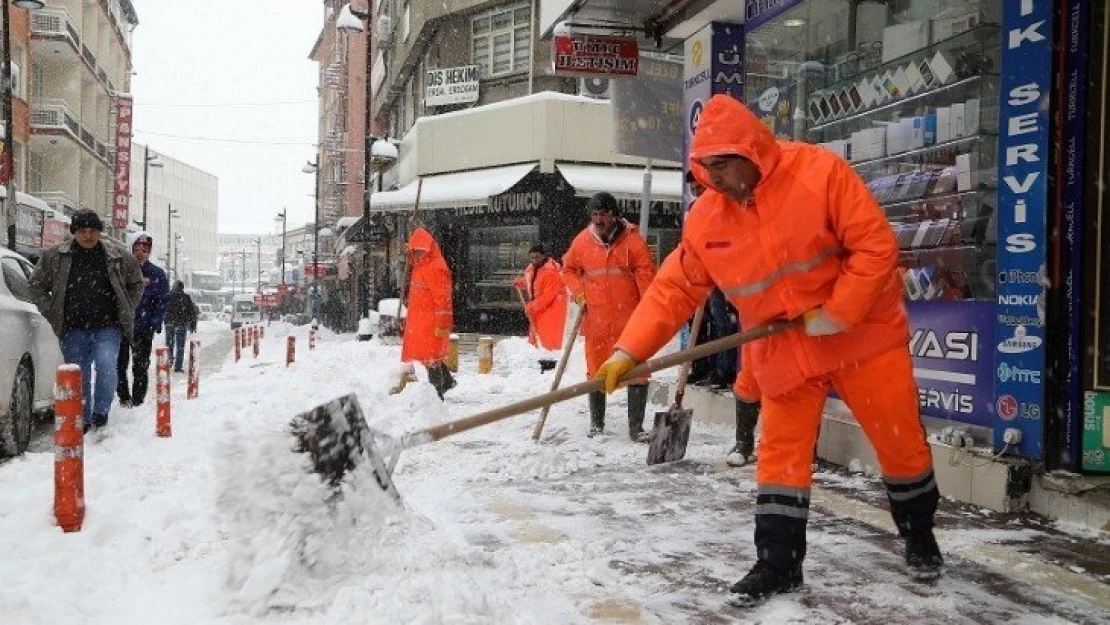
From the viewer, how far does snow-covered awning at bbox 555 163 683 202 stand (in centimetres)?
2033

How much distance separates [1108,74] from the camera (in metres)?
4.28

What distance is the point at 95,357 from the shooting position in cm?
752

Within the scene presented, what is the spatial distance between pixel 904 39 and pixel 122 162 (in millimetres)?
44926

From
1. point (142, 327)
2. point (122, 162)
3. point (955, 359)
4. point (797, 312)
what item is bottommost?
point (142, 327)

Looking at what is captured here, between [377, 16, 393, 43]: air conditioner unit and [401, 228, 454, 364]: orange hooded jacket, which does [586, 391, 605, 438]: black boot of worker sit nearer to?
[401, 228, 454, 364]: orange hooded jacket

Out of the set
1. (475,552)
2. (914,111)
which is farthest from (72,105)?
(475,552)

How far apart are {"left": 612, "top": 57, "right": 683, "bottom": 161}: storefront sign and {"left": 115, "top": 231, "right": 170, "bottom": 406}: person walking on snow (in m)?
5.05

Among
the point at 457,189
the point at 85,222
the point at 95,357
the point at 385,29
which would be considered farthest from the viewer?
the point at 385,29

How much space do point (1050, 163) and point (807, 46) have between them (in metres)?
3.30

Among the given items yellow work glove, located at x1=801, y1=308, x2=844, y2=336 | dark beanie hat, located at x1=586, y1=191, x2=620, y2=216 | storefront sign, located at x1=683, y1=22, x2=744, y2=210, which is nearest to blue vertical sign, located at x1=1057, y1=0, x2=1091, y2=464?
yellow work glove, located at x1=801, y1=308, x2=844, y2=336

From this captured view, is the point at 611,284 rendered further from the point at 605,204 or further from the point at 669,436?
the point at 669,436

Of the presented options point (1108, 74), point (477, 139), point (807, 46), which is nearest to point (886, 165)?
point (807, 46)

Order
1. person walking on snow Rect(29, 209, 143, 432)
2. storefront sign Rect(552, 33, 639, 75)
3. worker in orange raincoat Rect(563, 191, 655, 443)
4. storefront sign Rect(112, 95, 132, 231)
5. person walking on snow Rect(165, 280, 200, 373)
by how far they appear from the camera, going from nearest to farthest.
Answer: worker in orange raincoat Rect(563, 191, 655, 443) → person walking on snow Rect(29, 209, 143, 432) → storefront sign Rect(552, 33, 639, 75) → person walking on snow Rect(165, 280, 200, 373) → storefront sign Rect(112, 95, 132, 231)

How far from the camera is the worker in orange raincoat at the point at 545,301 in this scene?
480 inches
